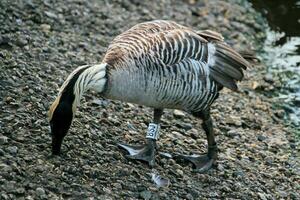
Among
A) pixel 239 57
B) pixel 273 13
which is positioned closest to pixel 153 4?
pixel 273 13

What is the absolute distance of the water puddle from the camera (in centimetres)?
1120

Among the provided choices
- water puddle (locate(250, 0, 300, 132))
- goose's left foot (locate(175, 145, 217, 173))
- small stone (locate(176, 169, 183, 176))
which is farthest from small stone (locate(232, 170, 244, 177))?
water puddle (locate(250, 0, 300, 132))

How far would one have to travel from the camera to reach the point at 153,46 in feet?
23.3

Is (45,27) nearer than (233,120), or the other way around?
(233,120)

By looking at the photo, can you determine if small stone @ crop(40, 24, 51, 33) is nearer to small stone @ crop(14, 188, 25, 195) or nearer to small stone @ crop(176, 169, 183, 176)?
small stone @ crop(176, 169, 183, 176)

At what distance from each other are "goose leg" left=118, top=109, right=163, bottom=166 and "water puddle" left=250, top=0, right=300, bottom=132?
3.41 meters

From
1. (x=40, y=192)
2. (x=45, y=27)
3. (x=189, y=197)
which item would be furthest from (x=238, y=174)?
(x=45, y=27)

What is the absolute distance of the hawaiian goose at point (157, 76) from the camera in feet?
21.5

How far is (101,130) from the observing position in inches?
316

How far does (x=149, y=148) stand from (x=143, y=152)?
0.08m

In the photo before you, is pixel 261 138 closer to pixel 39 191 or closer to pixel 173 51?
pixel 173 51

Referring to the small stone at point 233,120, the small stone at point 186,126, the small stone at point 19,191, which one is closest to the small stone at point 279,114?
the small stone at point 233,120

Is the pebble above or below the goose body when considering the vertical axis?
below

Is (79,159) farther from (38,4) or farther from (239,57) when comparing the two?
(38,4)
